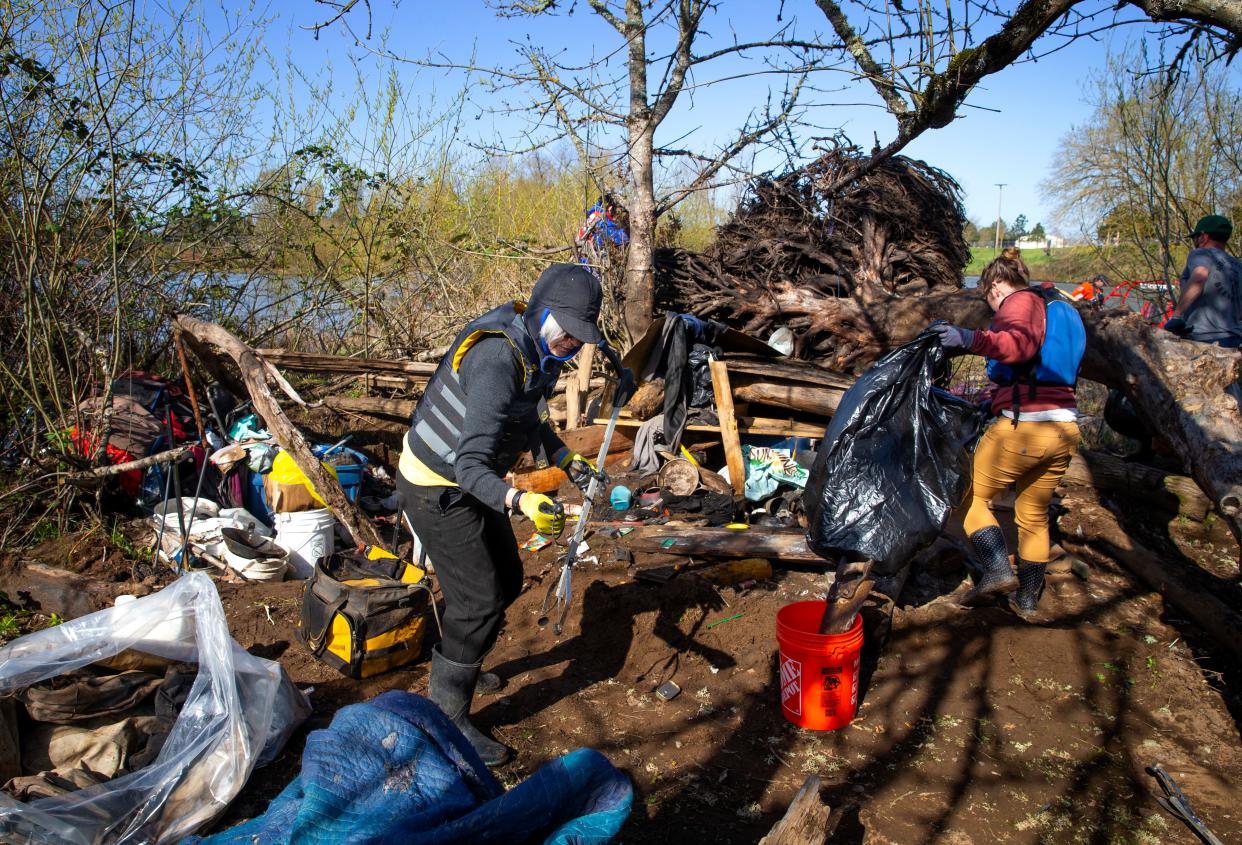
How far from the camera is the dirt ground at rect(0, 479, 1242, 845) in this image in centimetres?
313

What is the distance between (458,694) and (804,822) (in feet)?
5.46

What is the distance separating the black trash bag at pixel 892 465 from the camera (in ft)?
12.3

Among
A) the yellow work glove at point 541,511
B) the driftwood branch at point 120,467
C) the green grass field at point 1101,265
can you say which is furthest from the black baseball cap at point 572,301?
the green grass field at point 1101,265

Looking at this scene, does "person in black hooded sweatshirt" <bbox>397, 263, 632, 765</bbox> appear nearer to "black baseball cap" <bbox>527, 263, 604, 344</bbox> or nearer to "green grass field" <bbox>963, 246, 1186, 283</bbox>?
"black baseball cap" <bbox>527, 263, 604, 344</bbox>

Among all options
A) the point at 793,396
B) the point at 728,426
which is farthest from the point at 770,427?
the point at 728,426

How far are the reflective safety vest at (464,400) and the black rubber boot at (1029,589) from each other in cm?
298

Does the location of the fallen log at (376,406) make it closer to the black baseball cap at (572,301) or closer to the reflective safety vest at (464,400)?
the reflective safety vest at (464,400)

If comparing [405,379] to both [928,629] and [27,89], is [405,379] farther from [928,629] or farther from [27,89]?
[928,629]

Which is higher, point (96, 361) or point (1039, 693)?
point (96, 361)

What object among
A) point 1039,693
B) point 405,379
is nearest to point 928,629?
point 1039,693

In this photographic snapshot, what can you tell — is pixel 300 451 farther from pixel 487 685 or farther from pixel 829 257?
pixel 829 257

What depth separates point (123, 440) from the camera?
20.1 feet

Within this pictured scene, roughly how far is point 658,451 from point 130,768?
15.5 ft

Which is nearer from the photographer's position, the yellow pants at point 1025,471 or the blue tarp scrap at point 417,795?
the blue tarp scrap at point 417,795
